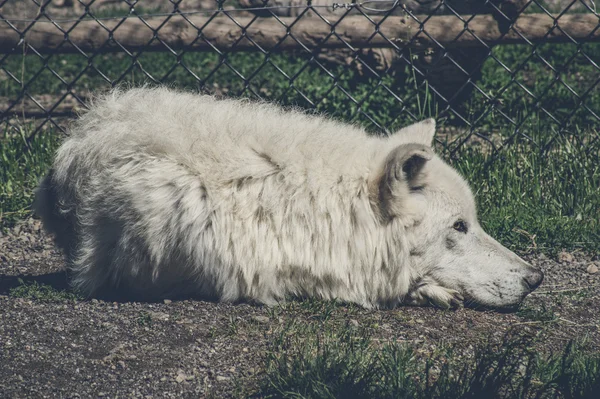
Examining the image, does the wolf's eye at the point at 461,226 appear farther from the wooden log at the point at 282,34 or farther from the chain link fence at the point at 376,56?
the wooden log at the point at 282,34

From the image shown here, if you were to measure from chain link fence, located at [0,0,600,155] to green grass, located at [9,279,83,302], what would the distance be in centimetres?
120

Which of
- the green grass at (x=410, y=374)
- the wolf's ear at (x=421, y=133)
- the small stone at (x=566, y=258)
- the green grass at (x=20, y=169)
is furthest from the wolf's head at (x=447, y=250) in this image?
the green grass at (x=20, y=169)

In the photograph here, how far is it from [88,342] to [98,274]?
593 mm

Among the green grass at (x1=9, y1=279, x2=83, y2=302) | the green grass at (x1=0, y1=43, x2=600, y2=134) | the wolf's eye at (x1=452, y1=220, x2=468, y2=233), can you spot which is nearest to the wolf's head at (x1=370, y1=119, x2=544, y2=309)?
the wolf's eye at (x1=452, y1=220, x2=468, y2=233)

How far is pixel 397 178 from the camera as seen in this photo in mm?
3543

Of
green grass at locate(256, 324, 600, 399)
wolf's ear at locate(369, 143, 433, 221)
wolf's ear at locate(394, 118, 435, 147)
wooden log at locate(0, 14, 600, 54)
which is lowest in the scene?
green grass at locate(256, 324, 600, 399)

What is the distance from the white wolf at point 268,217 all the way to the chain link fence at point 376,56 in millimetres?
1021

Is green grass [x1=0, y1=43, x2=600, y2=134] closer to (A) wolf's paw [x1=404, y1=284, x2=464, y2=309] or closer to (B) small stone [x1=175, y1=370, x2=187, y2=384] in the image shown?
(A) wolf's paw [x1=404, y1=284, x2=464, y2=309]

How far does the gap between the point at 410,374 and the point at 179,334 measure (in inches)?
41.0

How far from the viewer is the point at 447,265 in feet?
12.3

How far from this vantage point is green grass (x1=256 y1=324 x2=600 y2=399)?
8.70ft

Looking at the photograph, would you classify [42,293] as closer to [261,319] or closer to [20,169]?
[261,319]

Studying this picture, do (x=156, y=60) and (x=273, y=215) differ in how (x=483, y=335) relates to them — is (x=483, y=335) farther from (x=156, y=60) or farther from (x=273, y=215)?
(x=156, y=60)

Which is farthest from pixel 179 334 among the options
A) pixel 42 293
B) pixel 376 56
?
pixel 376 56
